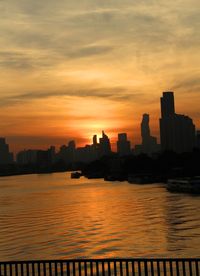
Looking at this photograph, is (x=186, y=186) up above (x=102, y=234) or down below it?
above

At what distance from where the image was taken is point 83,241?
4803 centimetres

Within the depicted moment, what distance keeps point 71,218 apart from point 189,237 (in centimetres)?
3030

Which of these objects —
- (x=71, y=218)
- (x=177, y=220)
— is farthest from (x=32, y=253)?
(x=71, y=218)

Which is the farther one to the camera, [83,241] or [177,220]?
[177,220]

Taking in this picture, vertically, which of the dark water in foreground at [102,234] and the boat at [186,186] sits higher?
the boat at [186,186]

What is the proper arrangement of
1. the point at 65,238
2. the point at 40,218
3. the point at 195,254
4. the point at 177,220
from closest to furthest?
1. the point at 195,254
2. the point at 65,238
3. the point at 177,220
4. the point at 40,218

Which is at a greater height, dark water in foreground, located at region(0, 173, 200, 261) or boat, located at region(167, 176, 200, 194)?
boat, located at region(167, 176, 200, 194)

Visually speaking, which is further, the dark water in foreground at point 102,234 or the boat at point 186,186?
the boat at point 186,186

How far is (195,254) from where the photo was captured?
125 feet

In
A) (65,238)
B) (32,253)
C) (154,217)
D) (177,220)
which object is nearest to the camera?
(32,253)

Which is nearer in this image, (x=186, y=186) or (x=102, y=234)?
(x=102, y=234)

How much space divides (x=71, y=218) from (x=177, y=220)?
18.1 meters

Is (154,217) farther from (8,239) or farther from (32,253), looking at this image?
(32,253)

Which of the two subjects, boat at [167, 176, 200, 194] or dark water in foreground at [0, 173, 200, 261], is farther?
boat at [167, 176, 200, 194]
